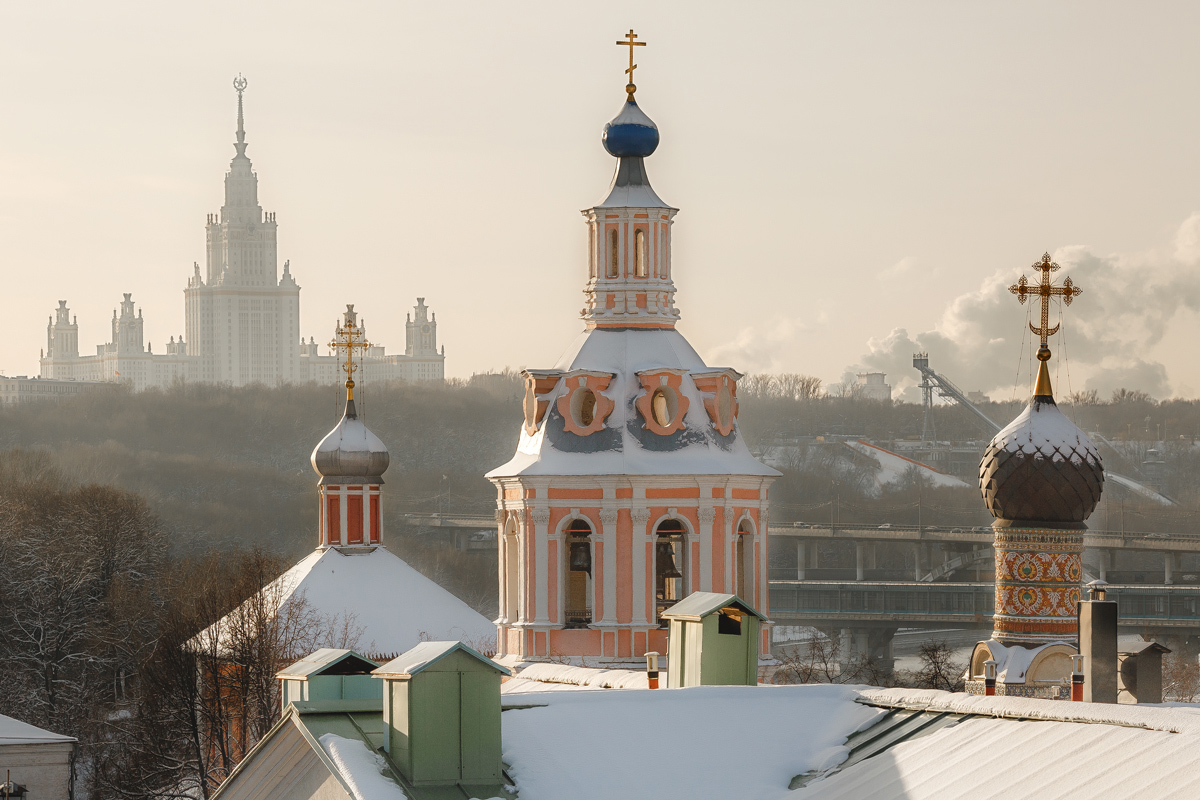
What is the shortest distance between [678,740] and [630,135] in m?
17.5

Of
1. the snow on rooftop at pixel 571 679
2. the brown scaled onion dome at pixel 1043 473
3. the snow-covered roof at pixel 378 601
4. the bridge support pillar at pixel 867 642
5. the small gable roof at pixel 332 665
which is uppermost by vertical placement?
the brown scaled onion dome at pixel 1043 473

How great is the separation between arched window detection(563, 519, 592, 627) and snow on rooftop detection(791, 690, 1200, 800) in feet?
50.5

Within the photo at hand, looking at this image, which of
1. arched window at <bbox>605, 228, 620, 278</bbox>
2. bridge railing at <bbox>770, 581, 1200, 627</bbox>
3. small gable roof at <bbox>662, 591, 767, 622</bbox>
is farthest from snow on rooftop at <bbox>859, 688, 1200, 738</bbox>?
bridge railing at <bbox>770, 581, 1200, 627</bbox>

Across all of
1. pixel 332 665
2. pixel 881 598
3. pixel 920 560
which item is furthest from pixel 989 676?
pixel 920 560

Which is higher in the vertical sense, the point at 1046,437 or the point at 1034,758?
the point at 1046,437

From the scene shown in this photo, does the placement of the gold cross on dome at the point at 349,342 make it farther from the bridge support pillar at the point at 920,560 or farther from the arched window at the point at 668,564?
the bridge support pillar at the point at 920,560

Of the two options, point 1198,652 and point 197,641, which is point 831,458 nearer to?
point 1198,652

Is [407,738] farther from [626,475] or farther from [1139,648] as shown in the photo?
[626,475]

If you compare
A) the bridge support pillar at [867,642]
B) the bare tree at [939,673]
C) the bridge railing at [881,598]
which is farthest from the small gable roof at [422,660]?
the bridge railing at [881,598]

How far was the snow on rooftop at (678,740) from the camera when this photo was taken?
15.8 metres

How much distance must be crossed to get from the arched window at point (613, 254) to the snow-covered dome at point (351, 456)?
1353 cm

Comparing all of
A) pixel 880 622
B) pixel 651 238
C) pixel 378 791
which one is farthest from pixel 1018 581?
pixel 880 622

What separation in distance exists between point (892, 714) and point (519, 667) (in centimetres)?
1399

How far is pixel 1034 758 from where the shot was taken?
1432cm
